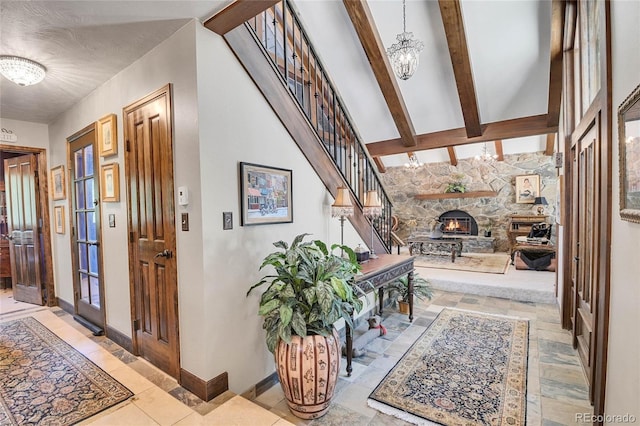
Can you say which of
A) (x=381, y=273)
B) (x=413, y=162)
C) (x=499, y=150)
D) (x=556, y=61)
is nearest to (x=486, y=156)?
(x=499, y=150)

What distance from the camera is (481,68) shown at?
4.23 metres

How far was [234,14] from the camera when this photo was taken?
1.85m

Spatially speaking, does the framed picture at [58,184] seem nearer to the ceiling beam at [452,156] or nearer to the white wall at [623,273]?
the white wall at [623,273]

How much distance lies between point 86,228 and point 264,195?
7.48 feet

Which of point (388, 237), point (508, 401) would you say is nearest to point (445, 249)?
point (388, 237)

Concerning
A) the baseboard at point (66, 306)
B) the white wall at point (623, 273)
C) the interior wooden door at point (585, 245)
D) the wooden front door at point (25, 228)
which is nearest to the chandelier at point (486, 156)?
the interior wooden door at point (585, 245)

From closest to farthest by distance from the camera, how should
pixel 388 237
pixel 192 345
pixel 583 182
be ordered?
pixel 192 345
pixel 583 182
pixel 388 237

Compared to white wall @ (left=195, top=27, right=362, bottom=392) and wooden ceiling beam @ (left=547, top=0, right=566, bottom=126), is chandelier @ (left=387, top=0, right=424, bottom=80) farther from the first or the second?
white wall @ (left=195, top=27, right=362, bottom=392)

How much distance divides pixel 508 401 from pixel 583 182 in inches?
78.3

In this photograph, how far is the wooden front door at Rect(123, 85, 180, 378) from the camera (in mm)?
2174

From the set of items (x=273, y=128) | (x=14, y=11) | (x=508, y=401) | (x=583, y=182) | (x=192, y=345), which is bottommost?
(x=508, y=401)

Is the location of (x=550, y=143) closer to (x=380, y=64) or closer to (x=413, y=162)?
(x=413, y=162)

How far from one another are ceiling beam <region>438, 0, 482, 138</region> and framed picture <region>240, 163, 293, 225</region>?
8.81 feet

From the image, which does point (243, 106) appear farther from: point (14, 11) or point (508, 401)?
point (508, 401)
